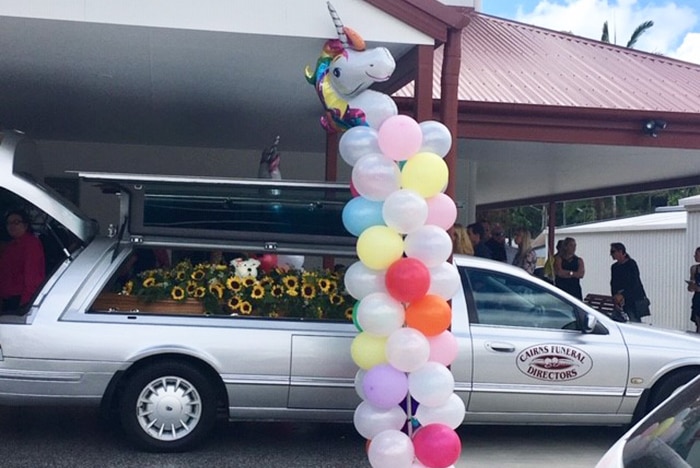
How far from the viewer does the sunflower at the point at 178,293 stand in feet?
20.8

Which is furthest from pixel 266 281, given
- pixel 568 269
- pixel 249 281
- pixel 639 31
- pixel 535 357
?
pixel 639 31

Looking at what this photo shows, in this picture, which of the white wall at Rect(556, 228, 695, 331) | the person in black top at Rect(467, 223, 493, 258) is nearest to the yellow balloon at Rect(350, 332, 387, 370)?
the person in black top at Rect(467, 223, 493, 258)

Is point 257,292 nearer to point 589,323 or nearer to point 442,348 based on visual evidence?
point 442,348

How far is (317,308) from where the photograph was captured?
6449 mm

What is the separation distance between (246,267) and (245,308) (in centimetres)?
37

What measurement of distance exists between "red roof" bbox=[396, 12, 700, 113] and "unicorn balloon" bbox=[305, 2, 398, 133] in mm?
2030

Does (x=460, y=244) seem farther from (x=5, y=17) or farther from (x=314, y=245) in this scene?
(x=5, y=17)

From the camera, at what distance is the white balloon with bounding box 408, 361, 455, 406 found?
16.9 feet

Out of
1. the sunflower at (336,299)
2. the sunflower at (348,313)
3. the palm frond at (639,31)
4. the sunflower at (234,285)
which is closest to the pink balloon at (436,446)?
the sunflower at (348,313)

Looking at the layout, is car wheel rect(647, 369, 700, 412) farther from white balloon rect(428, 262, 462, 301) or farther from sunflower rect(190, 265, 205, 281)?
sunflower rect(190, 265, 205, 281)

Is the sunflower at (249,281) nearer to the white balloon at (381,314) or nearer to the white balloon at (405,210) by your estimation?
the white balloon at (381,314)

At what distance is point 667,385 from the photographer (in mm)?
6641

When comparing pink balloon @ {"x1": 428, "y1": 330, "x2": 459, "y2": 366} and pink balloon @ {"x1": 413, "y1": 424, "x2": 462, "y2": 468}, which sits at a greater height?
pink balloon @ {"x1": 428, "y1": 330, "x2": 459, "y2": 366}

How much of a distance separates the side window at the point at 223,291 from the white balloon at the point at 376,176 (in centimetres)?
145
